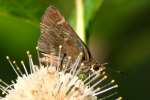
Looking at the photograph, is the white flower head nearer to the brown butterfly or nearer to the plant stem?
the brown butterfly

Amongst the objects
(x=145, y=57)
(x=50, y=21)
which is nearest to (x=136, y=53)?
(x=145, y=57)

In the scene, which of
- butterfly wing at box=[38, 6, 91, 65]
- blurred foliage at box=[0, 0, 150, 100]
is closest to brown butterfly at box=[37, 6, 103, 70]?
butterfly wing at box=[38, 6, 91, 65]

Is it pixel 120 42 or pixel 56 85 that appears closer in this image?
pixel 56 85

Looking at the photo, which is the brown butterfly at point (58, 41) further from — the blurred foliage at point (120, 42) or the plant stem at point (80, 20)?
the blurred foliage at point (120, 42)

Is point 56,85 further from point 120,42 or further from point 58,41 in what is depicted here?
point 120,42

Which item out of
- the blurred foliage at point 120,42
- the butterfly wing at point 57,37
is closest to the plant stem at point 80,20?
the butterfly wing at point 57,37

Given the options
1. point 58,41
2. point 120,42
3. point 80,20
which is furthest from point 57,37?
point 120,42
